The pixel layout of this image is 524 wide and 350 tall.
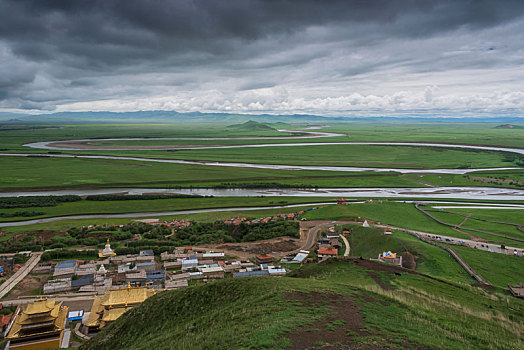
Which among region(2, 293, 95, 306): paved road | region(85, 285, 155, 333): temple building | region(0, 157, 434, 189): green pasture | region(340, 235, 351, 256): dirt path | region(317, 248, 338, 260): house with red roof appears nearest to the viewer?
region(85, 285, 155, 333): temple building

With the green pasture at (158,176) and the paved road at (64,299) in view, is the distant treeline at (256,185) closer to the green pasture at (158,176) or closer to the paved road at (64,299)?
the green pasture at (158,176)

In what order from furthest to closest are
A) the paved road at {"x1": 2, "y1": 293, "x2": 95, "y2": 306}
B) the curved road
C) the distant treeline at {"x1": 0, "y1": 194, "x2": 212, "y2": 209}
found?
the distant treeline at {"x1": 0, "y1": 194, "x2": 212, "y2": 209}
the curved road
the paved road at {"x1": 2, "y1": 293, "x2": 95, "y2": 306}

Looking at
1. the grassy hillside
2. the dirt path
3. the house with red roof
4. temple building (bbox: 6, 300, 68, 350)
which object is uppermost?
the grassy hillside

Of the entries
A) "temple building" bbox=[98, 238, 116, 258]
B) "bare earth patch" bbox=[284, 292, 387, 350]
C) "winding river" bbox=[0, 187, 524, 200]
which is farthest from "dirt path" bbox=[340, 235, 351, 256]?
"winding river" bbox=[0, 187, 524, 200]

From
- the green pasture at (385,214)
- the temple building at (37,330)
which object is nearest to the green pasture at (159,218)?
the green pasture at (385,214)

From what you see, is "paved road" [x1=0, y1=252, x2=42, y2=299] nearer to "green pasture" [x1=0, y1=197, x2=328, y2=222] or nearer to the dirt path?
"green pasture" [x1=0, y1=197, x2=328, y2=222]

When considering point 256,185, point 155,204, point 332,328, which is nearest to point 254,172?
point 256,185

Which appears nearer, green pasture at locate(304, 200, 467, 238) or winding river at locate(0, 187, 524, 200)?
green pasture at locate(304, 200, 467, 238)
